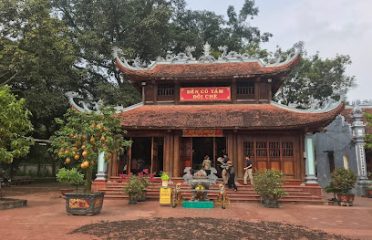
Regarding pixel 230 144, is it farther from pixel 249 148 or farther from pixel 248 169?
pixel 248 169

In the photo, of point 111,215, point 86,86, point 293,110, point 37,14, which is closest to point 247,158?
point 293,110

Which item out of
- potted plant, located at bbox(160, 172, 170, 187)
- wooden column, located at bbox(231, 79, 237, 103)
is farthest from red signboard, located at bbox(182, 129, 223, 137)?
potted plant, located at bbox(160, 172, 170, 187)

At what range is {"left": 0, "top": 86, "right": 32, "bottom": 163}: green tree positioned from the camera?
36.4 feet

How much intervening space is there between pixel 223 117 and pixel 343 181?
573 centimetres

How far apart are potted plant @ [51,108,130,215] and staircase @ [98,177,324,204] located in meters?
4.05

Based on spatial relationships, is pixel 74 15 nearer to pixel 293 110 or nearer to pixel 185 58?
pixel 185 58

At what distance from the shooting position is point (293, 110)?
52.7 feet

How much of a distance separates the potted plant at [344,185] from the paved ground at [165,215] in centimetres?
47

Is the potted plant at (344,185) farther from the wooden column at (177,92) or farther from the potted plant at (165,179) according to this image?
the wooden column at (177,92)

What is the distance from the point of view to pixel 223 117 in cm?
1564

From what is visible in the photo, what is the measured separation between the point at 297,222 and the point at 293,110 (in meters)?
8.23

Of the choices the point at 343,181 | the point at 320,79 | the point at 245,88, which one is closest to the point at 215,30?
the point at 320,79

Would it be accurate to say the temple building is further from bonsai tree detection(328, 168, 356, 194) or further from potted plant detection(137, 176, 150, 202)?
potted plant detection(137, 176, 150, 202)

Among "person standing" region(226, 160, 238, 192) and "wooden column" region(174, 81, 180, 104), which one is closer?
"person standing" region(226, 160, 238, 192)
